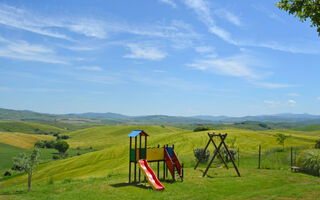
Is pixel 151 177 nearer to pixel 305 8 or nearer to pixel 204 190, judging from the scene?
pixel 204 190

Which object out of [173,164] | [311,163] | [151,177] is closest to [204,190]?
[151,177]

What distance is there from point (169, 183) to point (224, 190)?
5421 mm

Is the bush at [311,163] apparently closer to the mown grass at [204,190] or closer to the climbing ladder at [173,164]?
the mown grass at [204,190]

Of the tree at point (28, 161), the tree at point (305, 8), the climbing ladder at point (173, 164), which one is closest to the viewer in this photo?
the tree at point (305, 8)

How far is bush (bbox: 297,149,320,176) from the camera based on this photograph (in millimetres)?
25641

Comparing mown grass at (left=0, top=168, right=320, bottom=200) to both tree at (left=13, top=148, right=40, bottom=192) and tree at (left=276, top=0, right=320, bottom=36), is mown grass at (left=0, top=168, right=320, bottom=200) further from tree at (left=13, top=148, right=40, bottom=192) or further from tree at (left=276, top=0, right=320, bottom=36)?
tree at (left=276, top=0, right=320, bottom=36)

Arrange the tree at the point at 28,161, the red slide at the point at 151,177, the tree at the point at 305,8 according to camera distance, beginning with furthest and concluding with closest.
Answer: the tree at the point at 28,161
the red slide at the point at 151,177
the tree at the point at 305,8

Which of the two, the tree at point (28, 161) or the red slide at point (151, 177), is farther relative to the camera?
the tree at point (28, 161)

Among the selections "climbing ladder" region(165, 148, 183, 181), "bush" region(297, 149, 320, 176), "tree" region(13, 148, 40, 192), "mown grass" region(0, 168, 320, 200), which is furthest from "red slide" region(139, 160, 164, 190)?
"bush" region(297, 149, 320, 176)

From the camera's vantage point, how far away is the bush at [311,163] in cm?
2564

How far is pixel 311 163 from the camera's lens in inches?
1046

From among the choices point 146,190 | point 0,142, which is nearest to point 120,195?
point 146,190

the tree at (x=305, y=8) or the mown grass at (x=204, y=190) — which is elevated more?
the tree at (x=305, y=8)

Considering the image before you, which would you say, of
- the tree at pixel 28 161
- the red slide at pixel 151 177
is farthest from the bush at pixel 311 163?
the tree at pixel 28 161
